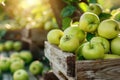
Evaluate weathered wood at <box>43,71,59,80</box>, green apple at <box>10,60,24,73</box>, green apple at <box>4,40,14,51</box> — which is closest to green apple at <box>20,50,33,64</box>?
green apple at <box>10,60,24,73</box>

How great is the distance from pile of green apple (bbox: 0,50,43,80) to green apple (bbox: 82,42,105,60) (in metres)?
1.74

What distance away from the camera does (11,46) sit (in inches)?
205

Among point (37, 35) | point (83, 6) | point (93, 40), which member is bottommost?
point (37, 35)

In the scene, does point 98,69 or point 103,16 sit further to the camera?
point 103,16

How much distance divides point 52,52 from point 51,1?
2.72 ft

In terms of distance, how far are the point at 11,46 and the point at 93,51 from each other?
3622 millimetres

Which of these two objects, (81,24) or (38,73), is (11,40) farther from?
(81,24)

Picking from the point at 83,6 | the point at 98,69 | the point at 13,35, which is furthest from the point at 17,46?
the point at 98,69

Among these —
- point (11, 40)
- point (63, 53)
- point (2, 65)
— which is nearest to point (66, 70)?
point (63, 53)

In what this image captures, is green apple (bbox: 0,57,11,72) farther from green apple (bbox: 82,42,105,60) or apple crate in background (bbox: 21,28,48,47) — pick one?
green apple (bbox: 82,42,105,60)

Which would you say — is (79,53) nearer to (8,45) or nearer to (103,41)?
(103,41)

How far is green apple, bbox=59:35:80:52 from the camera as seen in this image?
1787mm

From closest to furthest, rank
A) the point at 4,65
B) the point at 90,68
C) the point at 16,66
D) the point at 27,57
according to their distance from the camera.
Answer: the point at 90,68 < the point at 16,66 < the point at 4,65 < the point at 27,57

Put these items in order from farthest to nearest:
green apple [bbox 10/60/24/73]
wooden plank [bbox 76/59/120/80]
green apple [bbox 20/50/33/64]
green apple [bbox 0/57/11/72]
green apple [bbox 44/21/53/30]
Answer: green apple [bbox 20/50/33/64], green apple [bbox 44/21/53/30], green apple [bbox 0/57/11/72], green apple [bbox 10/60/24/73], wooden plank [bbox 76/59/120/80]
